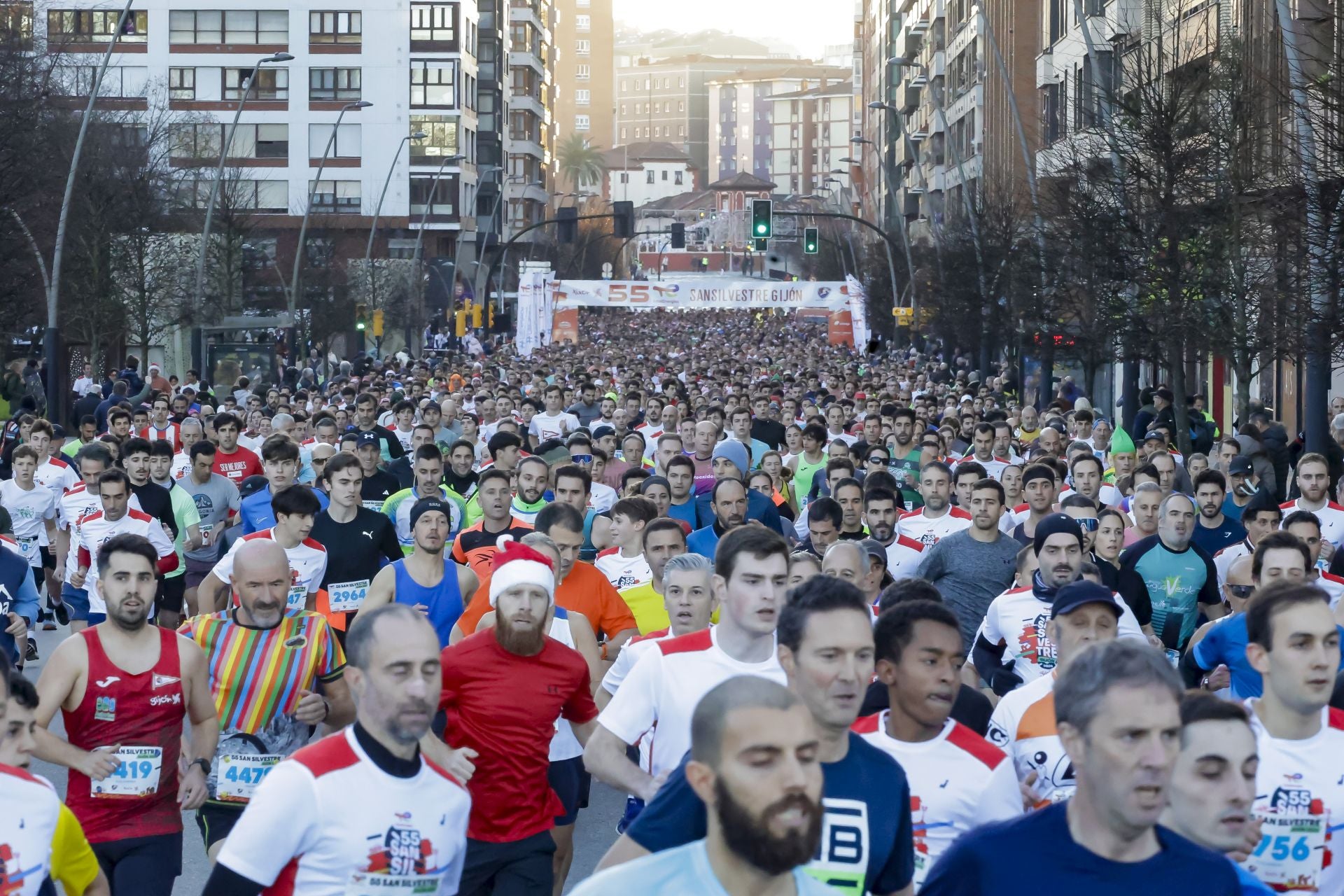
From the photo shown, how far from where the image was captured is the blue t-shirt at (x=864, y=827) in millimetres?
4402

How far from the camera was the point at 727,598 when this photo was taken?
6059mm

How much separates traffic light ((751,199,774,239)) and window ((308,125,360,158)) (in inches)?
1804

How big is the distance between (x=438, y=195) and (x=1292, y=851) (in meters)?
87.9

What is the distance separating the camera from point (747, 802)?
335cm

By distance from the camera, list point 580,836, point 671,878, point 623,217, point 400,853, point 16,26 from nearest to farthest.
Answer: point 671,878 < point 400,853 < point 580,836 < point 16,26 < point 623,217

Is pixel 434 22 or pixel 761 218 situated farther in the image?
pixel 434 22

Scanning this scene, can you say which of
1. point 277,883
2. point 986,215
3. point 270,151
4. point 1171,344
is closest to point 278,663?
point 277,883

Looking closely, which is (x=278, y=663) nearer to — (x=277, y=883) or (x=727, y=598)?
(x=727, y=598)

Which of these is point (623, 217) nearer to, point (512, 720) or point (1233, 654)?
point (1233, 654)

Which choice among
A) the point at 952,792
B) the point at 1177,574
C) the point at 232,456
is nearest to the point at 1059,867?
the point at 952,792

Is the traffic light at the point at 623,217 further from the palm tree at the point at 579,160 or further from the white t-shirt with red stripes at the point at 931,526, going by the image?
the palm tree at the point at 579,160

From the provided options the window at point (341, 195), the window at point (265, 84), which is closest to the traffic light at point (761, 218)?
the window at point (341, 195)

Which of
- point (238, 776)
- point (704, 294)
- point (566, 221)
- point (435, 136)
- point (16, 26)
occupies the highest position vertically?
point (435, 136)

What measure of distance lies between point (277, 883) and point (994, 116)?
210 feet
